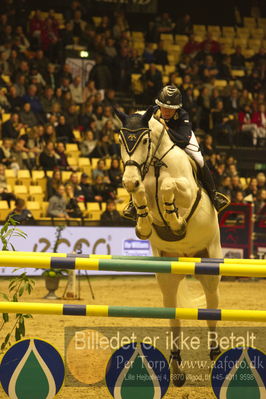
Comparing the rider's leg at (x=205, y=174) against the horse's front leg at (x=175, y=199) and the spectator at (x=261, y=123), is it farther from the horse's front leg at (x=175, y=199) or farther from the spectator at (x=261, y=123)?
the spectator at (x=261, y=123)

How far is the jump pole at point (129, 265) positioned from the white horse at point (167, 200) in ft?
3.38

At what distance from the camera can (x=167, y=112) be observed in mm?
6895

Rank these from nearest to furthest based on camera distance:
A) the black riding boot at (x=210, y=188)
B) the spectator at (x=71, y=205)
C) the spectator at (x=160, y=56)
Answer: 1. the black riding boot at (x=210, y=188)
2. the spectator at (x=71, y=205)
3. the spectator at (x=160, y=56)

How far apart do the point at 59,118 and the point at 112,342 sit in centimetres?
1016

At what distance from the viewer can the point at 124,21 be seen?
68.5 ft

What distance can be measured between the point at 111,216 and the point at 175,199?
8310mm

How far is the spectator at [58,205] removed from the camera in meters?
14.3

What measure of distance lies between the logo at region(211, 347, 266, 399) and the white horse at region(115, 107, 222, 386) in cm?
152

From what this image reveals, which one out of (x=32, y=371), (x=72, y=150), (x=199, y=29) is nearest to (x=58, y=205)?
(x=72, y=150)

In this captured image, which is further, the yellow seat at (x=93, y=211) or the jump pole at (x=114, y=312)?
the yellow seat at (x=93, y=211)

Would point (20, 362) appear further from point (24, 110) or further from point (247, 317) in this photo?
point (24, 110)

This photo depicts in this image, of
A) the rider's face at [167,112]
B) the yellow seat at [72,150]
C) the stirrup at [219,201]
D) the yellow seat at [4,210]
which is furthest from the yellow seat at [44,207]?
the rider's face at [167,112]

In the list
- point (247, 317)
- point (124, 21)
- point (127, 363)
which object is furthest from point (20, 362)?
point (124, 21)

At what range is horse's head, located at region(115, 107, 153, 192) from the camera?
5832mm
